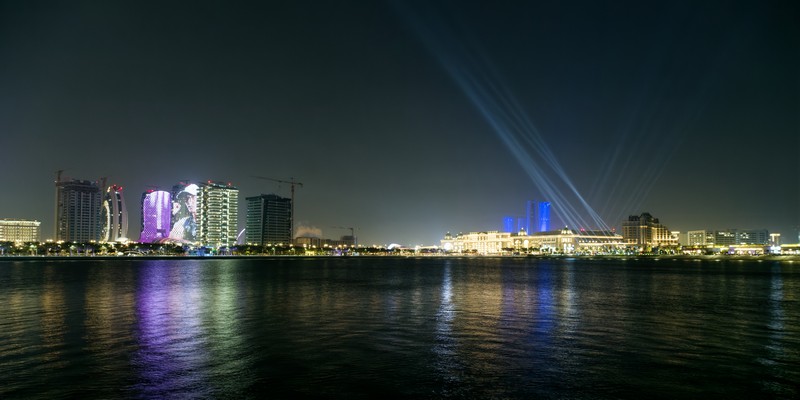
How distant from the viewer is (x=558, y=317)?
99.5 ft

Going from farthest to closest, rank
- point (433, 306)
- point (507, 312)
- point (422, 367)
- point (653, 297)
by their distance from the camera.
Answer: point (653, 297)
point (433, 306)
point (507, 312)
point (422, 367)

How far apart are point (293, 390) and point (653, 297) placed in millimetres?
37945

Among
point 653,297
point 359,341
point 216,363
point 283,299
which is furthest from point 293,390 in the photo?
point 653,297

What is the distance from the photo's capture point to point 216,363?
17.9 meters

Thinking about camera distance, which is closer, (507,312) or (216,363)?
(216,363)

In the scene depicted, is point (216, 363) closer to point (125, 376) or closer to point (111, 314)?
point (125, 376)

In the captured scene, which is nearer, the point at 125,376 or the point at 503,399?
the point at 503,399

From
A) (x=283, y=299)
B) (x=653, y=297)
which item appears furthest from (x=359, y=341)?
(x=653, y=297)

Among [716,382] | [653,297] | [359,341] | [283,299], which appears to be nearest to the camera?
[716,382]

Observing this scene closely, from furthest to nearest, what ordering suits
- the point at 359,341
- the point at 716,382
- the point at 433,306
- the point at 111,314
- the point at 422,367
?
the point at 433,306 → the point at 111,314 → the point at 359,341 → the point at 422,367 → the point at 716,382

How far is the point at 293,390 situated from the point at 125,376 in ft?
18.3

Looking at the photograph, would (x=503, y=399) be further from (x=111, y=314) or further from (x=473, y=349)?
(x=111, y=314)

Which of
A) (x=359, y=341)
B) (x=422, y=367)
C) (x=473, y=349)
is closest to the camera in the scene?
(x=422, y=367)

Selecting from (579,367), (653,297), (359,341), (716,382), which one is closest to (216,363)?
(359,341)
